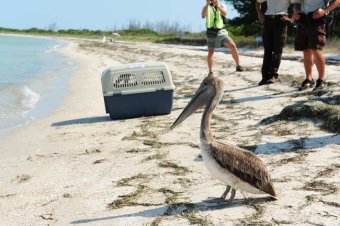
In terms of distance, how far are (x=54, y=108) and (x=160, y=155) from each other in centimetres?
510

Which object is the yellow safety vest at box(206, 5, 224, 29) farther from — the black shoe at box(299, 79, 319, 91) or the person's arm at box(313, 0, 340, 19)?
the person's arm at box(313, 0, 340, 19)

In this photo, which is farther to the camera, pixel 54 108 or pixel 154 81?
pixel 54 108

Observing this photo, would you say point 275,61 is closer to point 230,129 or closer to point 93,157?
point 230,129

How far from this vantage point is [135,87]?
23.8ft

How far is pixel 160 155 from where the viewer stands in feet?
17.1

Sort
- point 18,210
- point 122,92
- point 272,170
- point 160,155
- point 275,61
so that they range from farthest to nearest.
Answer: point 275,61, point 122,92, point 160,155, point 272,170, point 18,210

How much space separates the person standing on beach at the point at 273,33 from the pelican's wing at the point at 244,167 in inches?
228

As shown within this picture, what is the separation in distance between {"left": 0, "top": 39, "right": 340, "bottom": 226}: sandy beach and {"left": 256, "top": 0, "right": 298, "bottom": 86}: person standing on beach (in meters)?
1.17

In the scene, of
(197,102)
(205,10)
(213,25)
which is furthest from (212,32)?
(197,102)

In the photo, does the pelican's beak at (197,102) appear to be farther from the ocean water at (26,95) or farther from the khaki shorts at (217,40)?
the khaki shorts at (217,40)

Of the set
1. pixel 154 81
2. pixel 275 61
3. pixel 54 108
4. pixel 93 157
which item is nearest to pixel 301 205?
pixel 93 157

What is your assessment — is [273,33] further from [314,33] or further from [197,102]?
[197,102]

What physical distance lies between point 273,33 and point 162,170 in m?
5.23

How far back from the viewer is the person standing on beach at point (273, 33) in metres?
9.05
